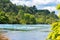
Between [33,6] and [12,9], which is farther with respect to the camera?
[33,6]

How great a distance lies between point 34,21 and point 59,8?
5737 centimetres

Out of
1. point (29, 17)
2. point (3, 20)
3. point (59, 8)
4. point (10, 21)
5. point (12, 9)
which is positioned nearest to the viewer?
point (59, 8)

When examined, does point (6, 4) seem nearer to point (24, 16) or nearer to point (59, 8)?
point (24, 16)

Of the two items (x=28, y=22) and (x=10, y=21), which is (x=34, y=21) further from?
(x=10, y=21)

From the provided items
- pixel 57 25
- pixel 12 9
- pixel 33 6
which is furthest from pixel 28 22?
pixel 57 25

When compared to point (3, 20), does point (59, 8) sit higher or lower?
higher

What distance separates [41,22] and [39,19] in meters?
1.33

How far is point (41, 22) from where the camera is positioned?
232 ft

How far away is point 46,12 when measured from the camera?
7638 cm

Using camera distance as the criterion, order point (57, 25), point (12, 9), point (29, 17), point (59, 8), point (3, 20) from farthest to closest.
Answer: point (12, 9), point (29, 17), point (3, 20), point (57, 25), point (59, 8)

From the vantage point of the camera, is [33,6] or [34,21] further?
[33,6]

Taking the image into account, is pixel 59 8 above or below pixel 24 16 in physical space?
above

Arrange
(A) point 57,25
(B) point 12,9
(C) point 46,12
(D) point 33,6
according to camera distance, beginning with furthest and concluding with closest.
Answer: (D) point 33,6 < (C) point 46,12 < (B) point 12,9 < (A) point 57,25

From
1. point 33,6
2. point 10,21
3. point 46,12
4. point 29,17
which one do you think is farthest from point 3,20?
point 33,6
